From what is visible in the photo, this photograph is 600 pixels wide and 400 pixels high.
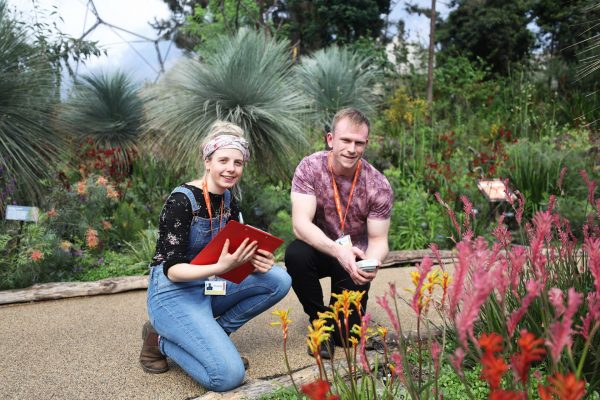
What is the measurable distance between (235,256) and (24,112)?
345cm

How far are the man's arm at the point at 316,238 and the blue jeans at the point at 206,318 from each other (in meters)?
0.23

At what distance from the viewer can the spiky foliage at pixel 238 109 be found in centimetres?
509

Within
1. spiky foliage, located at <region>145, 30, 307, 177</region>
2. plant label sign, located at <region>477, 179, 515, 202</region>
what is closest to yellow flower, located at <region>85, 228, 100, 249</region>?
spiky foliage, located at <region>145, 30, 307, 177</region>

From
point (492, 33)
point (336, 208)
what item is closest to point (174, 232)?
point (336, 208)

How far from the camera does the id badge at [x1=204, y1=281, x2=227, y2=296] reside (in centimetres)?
239

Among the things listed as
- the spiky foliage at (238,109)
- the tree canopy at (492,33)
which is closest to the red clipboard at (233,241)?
the spiky foliage at (238,109)

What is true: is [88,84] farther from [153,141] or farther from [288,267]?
[288,267]

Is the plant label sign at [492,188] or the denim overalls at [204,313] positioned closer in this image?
the denim overalls at [204,313]

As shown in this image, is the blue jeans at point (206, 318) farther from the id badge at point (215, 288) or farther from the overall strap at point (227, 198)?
the overall strap at point (227, 198)

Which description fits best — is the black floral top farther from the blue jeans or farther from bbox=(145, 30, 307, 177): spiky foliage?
bbox=(145, 30, 307, 177): spiky foliage

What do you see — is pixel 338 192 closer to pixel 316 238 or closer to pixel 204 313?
pixel 316 238

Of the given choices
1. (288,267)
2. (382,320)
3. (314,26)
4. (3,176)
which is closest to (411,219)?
(382,320)

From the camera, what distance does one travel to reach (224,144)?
2428 mm

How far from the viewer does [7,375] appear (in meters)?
2.52
